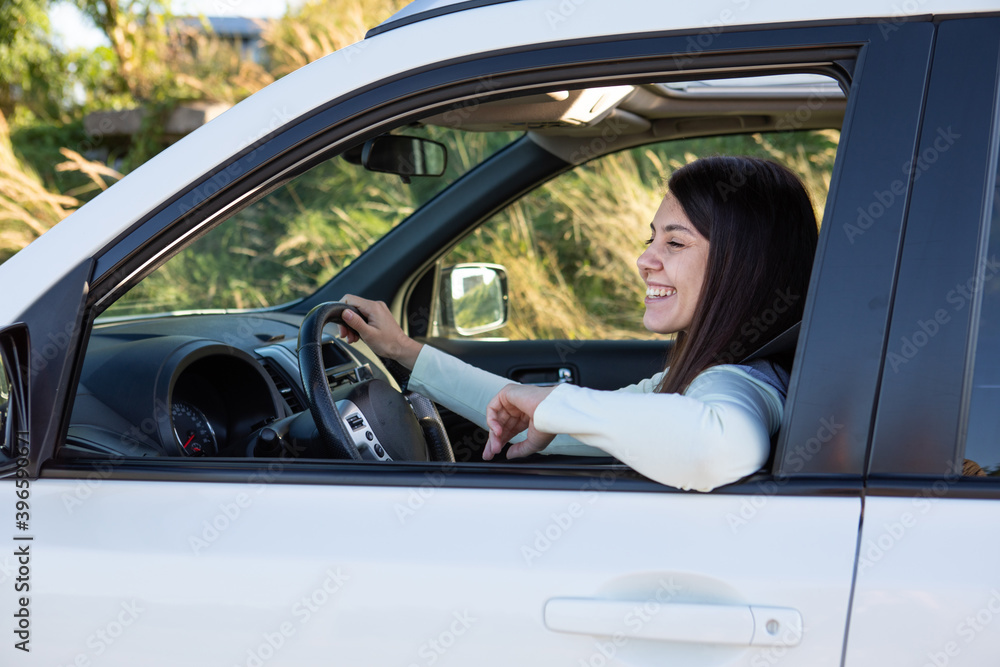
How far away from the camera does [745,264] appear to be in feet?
4.96

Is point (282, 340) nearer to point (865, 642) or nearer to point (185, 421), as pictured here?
point (185, 421)

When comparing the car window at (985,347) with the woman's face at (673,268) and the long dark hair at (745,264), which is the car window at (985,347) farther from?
the woman's face at (673,268)

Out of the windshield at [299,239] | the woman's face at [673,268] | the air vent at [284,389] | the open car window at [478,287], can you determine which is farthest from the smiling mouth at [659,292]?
the windshield at [299,239]

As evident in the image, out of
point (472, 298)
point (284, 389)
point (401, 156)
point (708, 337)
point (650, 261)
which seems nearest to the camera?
point (708, 337)

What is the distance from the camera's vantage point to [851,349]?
3.60ft

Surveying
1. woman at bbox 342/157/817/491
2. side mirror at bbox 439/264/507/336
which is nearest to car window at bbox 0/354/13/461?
woman at bbox 342/157/817/491

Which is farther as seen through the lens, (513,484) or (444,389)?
(444,389)

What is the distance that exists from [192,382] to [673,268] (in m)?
1.15

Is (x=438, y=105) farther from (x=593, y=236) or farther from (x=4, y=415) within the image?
(x=593, y=236)

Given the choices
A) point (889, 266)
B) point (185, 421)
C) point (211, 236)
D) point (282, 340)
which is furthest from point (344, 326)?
point (211, 236)

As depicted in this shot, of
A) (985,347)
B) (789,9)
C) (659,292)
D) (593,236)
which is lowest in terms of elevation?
(985,347)

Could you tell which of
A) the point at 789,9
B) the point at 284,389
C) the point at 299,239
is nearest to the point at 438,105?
the point at 789,9

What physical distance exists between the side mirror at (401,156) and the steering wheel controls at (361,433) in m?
0.75

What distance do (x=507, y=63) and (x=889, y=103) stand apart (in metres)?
0.51
